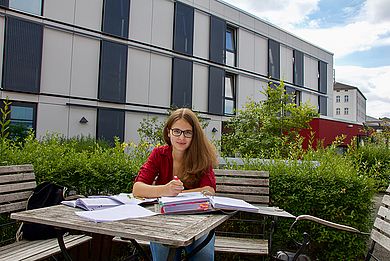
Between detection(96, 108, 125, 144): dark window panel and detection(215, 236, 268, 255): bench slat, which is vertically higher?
detection(96, 108, 125, 144): dark window panel

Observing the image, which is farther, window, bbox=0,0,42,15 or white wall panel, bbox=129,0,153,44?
white wall panel, bbox=129,0,153,44

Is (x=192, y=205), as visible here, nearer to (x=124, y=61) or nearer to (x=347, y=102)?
(x=124, y=61)

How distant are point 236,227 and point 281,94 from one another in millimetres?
7638

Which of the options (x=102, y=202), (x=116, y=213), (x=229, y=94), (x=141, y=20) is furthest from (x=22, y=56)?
(x=116, y=213)

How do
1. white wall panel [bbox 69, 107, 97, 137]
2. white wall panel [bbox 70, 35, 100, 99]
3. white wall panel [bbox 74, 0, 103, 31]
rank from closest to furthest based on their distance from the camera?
white wall panel [bbox 69, 107, 97, 137], white wall panel [bbox 70, 35, 100, 99], white wall panel [bbox 74, 0, 103, 31]

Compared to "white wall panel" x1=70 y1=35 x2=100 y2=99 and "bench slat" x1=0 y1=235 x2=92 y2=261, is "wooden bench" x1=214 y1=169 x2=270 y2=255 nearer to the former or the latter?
"bench slat" x1=0 y1=235 x2=92 y2=261

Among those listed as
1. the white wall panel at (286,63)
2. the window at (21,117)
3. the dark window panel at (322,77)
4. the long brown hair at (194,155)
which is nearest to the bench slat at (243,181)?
the long brown hair at (194,155)

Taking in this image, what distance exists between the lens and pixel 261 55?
23344mm

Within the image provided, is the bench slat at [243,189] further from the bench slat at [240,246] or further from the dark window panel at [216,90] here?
the dark window panel at [216,90]

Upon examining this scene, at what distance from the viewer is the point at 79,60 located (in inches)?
595

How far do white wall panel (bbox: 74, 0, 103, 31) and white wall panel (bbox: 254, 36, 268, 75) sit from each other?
11.2 meters

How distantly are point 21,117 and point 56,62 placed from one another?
2815mm

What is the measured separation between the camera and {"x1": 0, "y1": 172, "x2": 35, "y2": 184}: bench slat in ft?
11.3

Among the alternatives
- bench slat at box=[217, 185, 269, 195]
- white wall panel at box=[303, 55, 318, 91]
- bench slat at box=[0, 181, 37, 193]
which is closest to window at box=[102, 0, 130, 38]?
bench slat at box=[0, 181, 37, 193]
